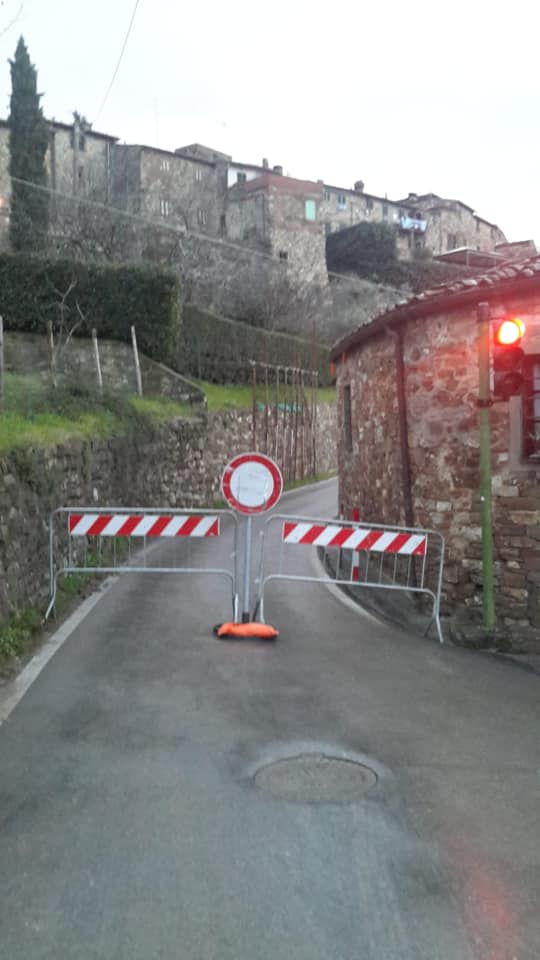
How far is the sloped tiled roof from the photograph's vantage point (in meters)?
9.96

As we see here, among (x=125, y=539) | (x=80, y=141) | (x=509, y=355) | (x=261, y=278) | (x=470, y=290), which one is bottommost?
(x=125, y=539)

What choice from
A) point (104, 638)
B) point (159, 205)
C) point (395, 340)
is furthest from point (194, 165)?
point (104, 638)

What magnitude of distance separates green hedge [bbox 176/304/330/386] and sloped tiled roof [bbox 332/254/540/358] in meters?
19.2

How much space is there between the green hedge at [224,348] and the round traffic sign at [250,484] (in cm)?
2100

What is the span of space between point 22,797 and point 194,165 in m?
59.4

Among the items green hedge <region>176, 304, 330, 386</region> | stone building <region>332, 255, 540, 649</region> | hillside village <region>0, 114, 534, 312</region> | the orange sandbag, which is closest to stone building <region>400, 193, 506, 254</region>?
hillside village <region>0, 114, 534, 312</region>

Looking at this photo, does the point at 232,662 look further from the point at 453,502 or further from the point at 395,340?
the point at 395,340

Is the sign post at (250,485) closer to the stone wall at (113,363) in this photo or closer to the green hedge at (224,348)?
the stone wall at (113,363)

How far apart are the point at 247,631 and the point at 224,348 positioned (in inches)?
944

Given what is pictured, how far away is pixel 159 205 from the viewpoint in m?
54.9

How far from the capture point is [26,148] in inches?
1635

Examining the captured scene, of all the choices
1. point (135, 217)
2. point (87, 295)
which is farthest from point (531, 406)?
point (135, 217)

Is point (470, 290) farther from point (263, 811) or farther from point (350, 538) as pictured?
point (263, 811)

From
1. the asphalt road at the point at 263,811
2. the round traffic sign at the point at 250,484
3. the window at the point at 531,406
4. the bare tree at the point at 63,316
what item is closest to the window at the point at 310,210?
the bare tree at the point at 63,316
